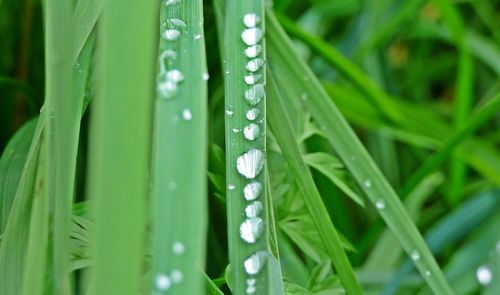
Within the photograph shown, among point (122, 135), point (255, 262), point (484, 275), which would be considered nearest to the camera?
point (122, 135)

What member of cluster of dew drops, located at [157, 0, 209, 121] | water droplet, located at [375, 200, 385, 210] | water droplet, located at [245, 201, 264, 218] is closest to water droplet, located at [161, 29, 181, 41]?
cluster of dew drops, located at [157, 0, 209, 121]

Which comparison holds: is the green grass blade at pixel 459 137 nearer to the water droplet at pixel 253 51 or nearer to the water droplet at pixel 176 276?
the water droplet at pixel 253 51

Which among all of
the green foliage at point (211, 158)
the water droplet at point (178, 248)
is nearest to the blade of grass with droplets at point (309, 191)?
the green foliage at point (211, 158)

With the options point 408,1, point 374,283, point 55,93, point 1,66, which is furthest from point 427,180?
point 55,93

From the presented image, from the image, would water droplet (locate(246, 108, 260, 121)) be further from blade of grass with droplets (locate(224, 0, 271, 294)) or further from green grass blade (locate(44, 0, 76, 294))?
green grass blade (locate(44, 0, 76, 294))

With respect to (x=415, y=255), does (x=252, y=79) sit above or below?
above

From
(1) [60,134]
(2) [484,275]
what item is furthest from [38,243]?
(2) [484,275]

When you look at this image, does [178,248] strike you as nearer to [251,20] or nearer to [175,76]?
[175,76]
